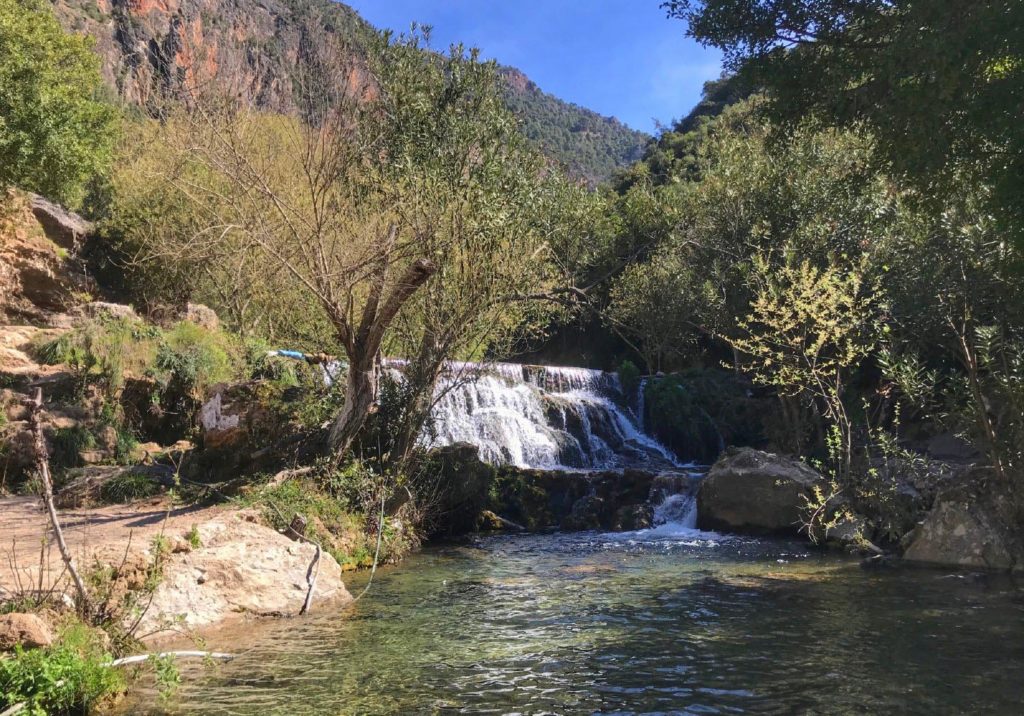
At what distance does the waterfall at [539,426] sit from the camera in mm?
20422

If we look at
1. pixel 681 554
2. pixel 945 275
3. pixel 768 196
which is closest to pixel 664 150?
pixel 768 196

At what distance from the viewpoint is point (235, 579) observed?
8859 mm

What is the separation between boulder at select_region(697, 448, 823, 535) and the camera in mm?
15375

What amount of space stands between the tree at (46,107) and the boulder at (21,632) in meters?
18.1

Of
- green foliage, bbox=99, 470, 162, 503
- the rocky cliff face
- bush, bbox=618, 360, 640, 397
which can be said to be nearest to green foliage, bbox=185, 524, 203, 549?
green foliage, bbox=99, 470, 162, 503

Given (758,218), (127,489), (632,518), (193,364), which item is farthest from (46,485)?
(758,218)

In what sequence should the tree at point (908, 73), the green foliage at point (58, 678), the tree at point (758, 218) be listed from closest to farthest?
the green foliage at point (58, 678) → the tree at point (908, 73) → the tree at point (758, 218)

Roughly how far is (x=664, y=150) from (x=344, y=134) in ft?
181

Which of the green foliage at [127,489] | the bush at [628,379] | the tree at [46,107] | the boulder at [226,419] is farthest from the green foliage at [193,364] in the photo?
the bush at [628,379]

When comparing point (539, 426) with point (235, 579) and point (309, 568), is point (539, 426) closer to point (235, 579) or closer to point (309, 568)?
point (309, 568)

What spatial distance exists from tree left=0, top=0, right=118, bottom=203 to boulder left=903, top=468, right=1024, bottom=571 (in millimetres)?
Result: 22753

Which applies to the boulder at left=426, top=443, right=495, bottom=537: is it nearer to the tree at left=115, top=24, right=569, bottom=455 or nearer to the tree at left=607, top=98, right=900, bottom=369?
the tree at left=115, top=24, right=569, bottom=455

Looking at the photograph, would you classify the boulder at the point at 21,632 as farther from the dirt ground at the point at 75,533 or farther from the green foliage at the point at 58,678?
the dirt ground at the point at 75,533

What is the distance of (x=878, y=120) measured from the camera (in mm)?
8703
